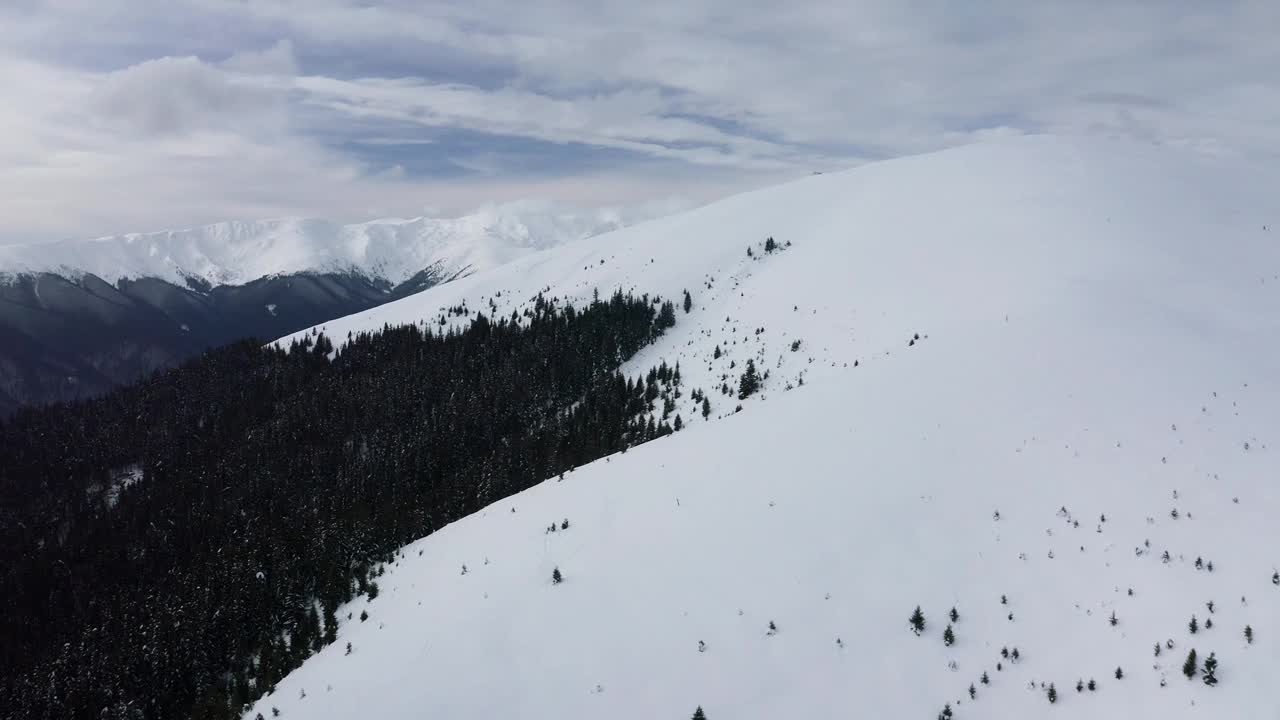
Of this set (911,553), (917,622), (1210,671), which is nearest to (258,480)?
(911,553)

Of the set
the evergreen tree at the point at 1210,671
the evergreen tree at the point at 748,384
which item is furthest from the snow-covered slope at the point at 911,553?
the evergreen tree at the point at 748,384

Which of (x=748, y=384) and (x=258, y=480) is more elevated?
(x=748, y=384)

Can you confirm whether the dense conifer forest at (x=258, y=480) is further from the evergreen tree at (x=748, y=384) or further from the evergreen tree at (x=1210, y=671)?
the evergreen tree at (x=1210, y=671)

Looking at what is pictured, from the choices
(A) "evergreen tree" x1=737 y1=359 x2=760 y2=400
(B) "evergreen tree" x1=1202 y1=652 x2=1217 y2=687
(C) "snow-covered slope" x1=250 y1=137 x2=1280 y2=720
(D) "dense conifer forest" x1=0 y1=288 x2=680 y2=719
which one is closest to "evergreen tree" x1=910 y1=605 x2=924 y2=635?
(C) "snow-covered slope" x1=250 y1=137 x2=1280 y2=720

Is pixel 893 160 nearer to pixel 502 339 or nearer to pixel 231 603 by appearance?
pixel 502 339

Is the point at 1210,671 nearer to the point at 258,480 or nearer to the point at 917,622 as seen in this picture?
the point at 917,622

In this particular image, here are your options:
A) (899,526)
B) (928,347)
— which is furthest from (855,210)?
(899,526)
